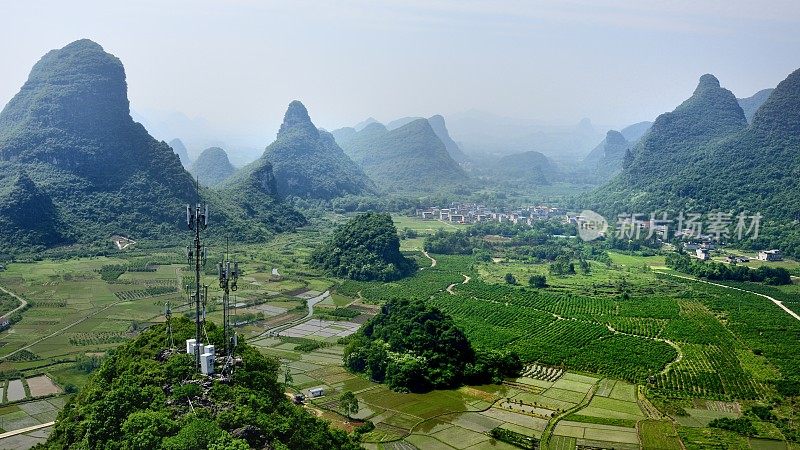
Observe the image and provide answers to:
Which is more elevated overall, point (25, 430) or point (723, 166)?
point (723, 166)

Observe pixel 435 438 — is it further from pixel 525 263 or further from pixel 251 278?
pixel 525 263

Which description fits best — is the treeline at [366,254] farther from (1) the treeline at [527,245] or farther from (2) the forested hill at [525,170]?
(2) the forested hill at [525,170]

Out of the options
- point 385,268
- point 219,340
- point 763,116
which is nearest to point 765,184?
point 763,116

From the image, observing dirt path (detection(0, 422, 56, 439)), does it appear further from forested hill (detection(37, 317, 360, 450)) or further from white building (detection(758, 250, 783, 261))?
white building (detection(758, 250, 783, 261))

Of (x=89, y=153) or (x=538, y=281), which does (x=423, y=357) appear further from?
(x=89, y=153)

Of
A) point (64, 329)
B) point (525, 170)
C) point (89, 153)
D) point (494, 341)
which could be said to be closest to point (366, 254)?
point (494, 341)

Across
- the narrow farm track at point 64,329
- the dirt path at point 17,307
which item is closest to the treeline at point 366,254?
the narrow farm track at point 64,329

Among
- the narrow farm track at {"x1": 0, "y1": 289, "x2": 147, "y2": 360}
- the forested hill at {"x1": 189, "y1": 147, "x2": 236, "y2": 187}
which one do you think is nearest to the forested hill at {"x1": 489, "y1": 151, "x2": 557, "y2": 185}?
the forested hill at {"x1": 189, "y1": 147, "x2": 236, "y2": 187}
